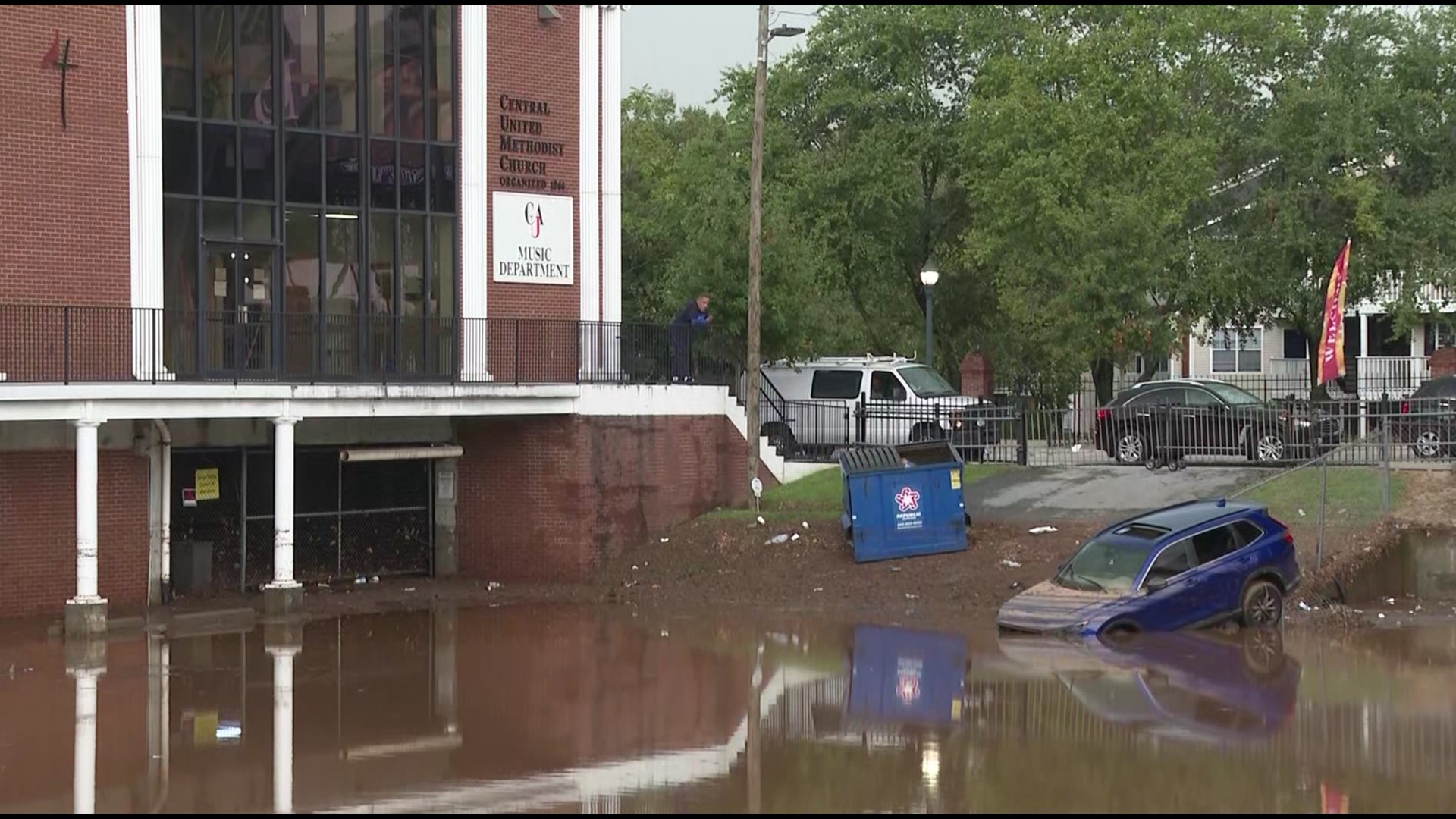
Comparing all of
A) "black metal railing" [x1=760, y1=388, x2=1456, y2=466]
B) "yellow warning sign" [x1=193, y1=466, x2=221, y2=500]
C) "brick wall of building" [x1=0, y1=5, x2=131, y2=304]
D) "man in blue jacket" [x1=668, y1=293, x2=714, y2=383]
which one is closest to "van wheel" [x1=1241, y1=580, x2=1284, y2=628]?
"black metal railing" [x1=760, y1=388, x2=1456, y2=466]

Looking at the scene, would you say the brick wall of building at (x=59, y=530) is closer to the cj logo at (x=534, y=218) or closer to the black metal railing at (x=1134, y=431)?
the cj logo at (x=534, y=218)

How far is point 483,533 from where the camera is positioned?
2894cm

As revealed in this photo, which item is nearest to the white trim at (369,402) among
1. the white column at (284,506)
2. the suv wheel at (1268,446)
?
the white column at (284,506)

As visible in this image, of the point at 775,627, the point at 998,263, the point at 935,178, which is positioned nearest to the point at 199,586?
the point at 775,627

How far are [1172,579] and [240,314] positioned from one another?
13.4 metres

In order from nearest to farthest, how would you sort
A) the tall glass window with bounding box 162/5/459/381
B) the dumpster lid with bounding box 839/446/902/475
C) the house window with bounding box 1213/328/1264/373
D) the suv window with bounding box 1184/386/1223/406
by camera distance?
Answer: the tall glass window with bounding box 162/5/459/381
the dumpster lid with bounding box 839/446/902/475
the suv window with bounding box 1184/386/1223/406
the house window with bounding box 1213/328/1264/373

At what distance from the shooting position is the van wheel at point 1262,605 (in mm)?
21172

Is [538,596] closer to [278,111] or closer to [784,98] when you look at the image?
[278,111]

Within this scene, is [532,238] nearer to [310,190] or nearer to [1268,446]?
[310,190]

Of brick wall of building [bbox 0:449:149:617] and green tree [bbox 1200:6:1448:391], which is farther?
green tree [bbox 1200:6:1448:391]

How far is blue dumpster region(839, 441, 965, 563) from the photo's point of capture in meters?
26.1

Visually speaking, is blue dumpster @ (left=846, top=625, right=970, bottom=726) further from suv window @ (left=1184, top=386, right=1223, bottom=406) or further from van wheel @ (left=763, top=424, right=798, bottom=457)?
suv window @ (left=1184, top=386, right=1223, bottom=406)

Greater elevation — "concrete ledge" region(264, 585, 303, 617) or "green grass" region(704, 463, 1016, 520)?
"green grass" region(704, 463, 1016, 520)

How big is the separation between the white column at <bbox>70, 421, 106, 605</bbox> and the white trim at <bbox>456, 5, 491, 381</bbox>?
6.61m
